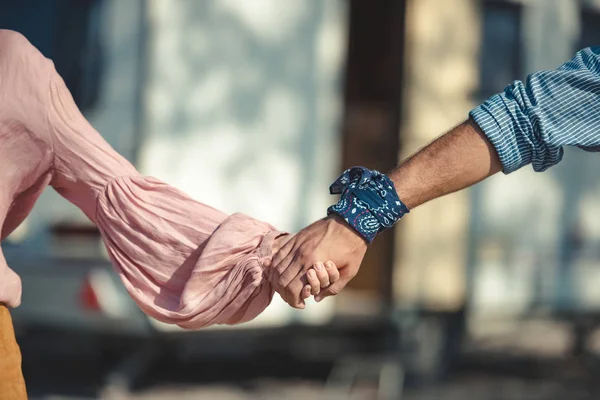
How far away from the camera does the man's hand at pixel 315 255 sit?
7.52 feet

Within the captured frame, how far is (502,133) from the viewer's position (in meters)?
2.39

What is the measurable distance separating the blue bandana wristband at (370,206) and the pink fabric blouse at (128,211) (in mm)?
179

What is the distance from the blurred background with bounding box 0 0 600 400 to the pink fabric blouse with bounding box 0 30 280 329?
421 centimetres

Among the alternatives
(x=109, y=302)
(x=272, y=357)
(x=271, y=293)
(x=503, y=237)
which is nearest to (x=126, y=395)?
(x=109, y=302)

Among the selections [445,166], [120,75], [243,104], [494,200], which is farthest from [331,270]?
[494,200]

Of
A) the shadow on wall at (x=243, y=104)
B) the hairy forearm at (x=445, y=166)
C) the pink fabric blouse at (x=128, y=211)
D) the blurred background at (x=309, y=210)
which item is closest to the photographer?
the pink fabric blouse at (x=128, y=211)

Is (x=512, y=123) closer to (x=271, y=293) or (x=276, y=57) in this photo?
(x=271, y=293)

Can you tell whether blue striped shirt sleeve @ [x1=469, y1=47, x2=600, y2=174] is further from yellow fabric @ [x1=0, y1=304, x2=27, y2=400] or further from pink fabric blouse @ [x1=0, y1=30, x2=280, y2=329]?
yellow fabric @ [x1=0, y1=304, x2=27, y2=400]

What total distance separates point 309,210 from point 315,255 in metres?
5.25

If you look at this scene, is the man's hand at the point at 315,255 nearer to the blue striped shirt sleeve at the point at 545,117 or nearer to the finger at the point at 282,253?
the finger at the point at 282,253

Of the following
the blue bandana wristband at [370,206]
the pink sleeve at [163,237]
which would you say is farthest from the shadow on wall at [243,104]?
the blue bandana wristband at [370,206]

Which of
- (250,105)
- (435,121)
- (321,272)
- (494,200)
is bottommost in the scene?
(494,200)

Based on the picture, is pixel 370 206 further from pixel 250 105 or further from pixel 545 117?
pixel 250 105

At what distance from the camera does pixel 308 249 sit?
230 centimetres
